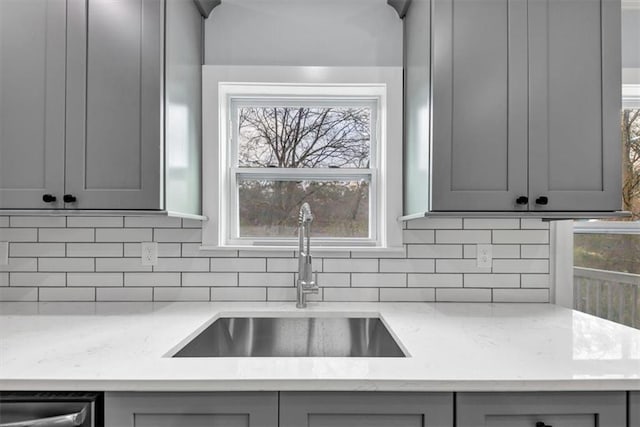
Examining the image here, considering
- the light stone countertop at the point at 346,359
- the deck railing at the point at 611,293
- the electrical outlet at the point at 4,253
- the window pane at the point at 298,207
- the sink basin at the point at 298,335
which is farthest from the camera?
the deck railing at the point at 611,293

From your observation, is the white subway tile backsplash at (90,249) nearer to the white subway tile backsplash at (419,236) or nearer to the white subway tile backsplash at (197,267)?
the white subway tile backsplash at (197,267)

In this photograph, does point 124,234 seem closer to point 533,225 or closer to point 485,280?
point 485,280

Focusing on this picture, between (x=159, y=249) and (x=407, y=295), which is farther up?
(x=159, y=249)

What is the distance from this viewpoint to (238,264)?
1841 mm

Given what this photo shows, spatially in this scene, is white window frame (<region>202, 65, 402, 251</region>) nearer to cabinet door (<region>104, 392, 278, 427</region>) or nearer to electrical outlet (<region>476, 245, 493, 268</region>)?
electrical outlet (<region>476, 245, 493, 268</region>)

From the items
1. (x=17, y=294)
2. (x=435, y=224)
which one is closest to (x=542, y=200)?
(x=435, y=224)

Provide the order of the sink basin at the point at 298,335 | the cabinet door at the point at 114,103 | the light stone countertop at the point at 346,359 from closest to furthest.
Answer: the light stone countertop at the point at 346,359 < the cabinet door at the point at 114,103 < the sink basin at the point at 298,335

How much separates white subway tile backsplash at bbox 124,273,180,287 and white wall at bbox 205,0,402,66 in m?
1.12

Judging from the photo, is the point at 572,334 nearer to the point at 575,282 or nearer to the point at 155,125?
the point at 575,282

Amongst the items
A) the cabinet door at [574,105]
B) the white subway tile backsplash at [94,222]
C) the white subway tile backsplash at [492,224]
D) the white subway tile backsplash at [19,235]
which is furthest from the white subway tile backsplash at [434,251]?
the white subway tile backsplash at [19,235]

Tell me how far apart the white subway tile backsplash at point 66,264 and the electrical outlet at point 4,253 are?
16 cm

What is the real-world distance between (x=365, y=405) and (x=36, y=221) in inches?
72.4

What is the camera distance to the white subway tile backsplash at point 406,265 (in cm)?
184

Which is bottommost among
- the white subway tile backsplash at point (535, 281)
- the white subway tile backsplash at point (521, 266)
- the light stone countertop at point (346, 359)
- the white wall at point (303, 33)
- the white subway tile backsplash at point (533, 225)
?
the light stone countertop at point (346, 359)
